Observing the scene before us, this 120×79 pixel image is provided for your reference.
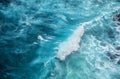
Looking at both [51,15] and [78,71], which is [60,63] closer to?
[78,71]

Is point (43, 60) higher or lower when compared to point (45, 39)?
lower

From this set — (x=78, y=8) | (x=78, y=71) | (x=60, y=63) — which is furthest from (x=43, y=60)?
(x=78, y=8)

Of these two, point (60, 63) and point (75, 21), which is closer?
point (60, 63)

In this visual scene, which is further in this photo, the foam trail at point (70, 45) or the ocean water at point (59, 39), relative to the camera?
the foam trail at point (70, 45)

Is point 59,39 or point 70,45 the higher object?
point 59,39

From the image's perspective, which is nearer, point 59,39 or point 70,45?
point 70,45
